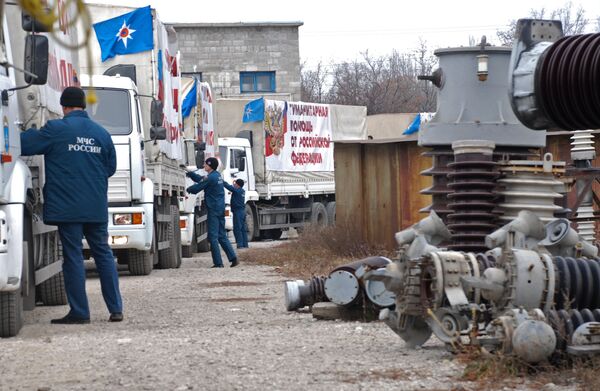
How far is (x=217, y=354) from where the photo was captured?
802 centimetres

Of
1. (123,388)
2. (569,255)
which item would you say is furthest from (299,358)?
(569,255)

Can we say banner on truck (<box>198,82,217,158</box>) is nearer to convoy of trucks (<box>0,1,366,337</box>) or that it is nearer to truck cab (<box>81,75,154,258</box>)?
convoy of trucks (<box>0,1,366,337</box>)

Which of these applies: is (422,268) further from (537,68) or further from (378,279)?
(537,68)

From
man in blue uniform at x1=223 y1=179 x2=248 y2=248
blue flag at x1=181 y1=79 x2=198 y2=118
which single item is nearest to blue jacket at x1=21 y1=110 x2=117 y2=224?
blue flag at x1=181 y1=79 x2=198 y2=118

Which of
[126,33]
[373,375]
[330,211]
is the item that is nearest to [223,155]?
[330,211]

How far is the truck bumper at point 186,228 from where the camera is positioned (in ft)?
76.6

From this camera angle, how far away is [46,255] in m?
11.3

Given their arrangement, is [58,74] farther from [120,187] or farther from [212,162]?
[212,162]

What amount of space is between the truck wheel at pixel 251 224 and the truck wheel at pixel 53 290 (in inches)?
795

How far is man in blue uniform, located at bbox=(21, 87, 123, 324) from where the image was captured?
10.5 m

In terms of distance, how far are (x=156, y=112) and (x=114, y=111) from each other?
902 millimetres

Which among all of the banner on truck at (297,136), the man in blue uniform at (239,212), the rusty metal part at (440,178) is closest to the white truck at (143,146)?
the man in blue uniform at (239,212)

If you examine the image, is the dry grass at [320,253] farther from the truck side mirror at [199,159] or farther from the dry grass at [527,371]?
the dry grass at [527,371]

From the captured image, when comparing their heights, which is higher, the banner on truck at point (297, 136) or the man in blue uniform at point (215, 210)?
the banner on truck at point (297, 136)
